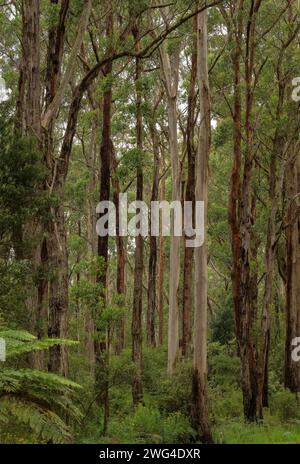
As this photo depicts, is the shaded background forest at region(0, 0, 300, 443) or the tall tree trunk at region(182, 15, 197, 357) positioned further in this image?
the tall tree trunk at region(182, 15, 197, 357)

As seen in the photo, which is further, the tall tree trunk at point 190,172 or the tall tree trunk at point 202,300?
the tall tree trunk at point 190,172

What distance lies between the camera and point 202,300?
1279 centimetres

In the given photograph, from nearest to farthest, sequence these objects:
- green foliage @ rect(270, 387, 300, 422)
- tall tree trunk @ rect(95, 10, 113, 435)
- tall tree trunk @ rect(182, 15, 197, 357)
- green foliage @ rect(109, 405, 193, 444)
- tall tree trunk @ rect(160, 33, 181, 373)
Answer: green foliage @ rect(109, 405, 193, 444) → tall tree trunk @ rect(95, 10, 113, 435) → green foliage @ rect(270, 387, 300, 422) → tall tree trunk @ rect(182, 15, 197, 357) → tall tree trunk @ rect(160, 33, 181, 373)

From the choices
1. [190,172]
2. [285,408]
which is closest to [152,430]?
[285,408]

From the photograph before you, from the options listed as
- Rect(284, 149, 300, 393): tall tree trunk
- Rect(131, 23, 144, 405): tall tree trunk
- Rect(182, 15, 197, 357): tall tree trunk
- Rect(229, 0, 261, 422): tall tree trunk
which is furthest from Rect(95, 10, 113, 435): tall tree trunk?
Rect(284, 149, 300, 393): tall tree trunk

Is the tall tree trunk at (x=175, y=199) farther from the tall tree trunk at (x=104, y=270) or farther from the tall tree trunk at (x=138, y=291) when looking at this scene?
the tall tree trunk at (x=104, y=270)

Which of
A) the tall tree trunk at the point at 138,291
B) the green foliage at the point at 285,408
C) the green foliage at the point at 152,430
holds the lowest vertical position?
the green foliage at the point at 285,408

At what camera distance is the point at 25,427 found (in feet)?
26.0

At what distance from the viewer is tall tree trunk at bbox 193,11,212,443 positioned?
12328 millimetres

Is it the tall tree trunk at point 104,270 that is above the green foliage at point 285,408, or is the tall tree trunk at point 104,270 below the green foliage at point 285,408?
above

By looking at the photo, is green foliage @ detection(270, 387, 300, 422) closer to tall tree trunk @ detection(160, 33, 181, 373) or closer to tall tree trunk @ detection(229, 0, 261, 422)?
tall tree trunk @ detection(229, 0, 261, 422)

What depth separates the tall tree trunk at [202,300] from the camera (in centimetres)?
1233

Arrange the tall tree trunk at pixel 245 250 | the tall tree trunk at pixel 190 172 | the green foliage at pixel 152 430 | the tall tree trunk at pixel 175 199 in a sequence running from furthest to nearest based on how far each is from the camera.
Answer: the tall tree trunk at pixel 175 199, the tall tree trunk at pixel 190 172, the tall tree trunk at pixel 245 250, the green foliage at pixel 152 430

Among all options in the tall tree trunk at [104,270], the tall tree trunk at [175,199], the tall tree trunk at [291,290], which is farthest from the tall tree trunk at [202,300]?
the tall tree trunk at [291,290]
